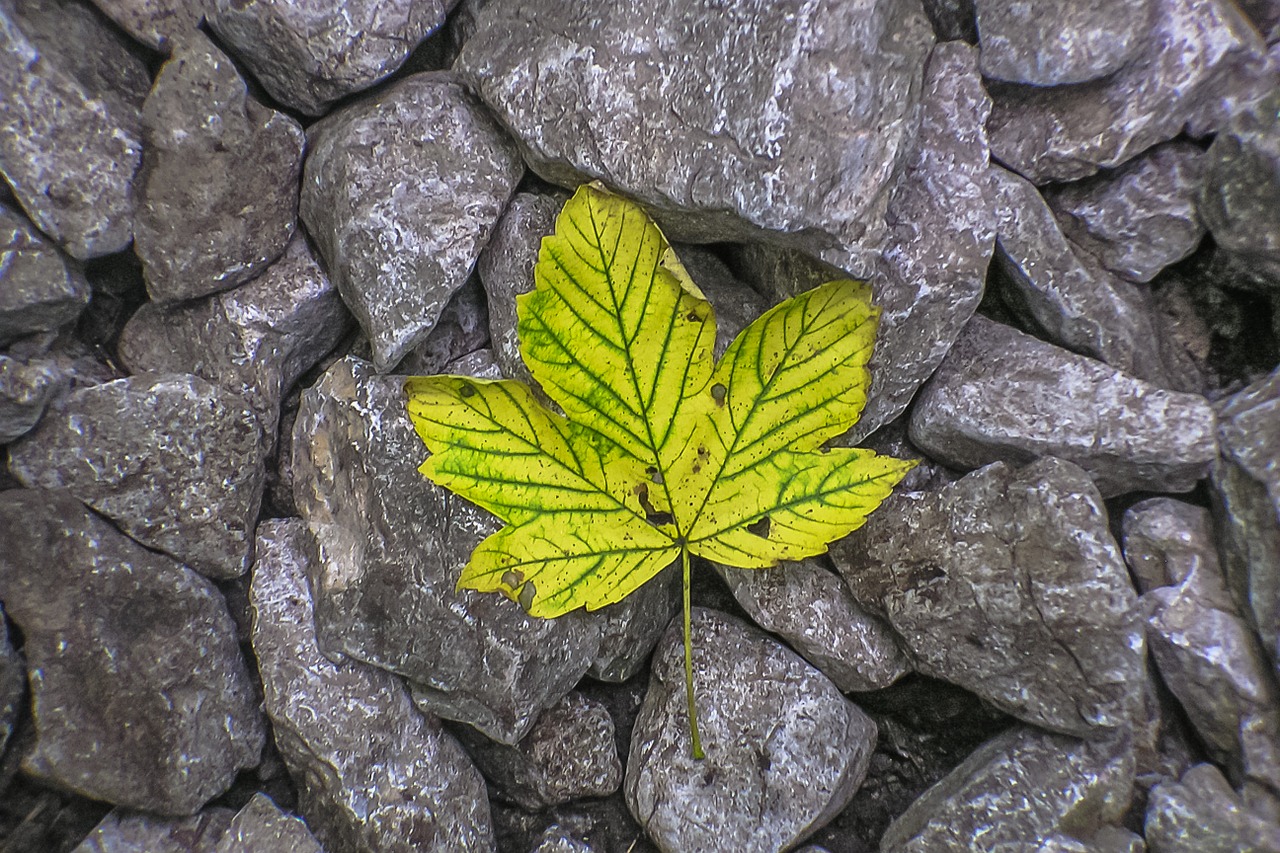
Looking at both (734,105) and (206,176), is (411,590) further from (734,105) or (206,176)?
(734,105)

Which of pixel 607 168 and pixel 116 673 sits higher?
pixel 607 168

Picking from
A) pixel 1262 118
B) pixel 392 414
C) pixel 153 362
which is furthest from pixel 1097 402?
pixel 153 362

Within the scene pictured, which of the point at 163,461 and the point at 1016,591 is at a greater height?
the point at 1016,591

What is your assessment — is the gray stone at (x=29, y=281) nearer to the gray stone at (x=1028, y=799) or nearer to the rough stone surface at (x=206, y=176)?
the rough stone surface at (x=206, y=176)

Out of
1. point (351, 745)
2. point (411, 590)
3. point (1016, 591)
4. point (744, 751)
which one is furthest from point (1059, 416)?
point (351, 745)

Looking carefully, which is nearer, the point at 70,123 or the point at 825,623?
the point at 70,123

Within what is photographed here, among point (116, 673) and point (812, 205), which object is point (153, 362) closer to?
point (116, 673)
